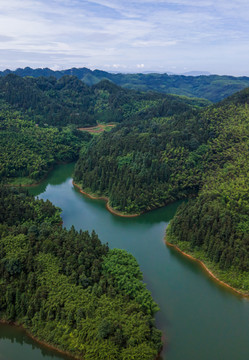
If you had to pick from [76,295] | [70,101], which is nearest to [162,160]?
[76,295]

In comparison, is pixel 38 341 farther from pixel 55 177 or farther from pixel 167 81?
pixel 167 81

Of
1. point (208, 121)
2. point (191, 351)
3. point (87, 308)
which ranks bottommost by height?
point (191, 351)

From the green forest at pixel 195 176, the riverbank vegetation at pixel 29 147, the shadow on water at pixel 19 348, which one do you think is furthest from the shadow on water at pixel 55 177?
the shadow on water at pixel 19 348

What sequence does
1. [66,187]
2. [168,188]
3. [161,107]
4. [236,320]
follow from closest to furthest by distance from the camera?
[236,320] < [168,188] < [66,187] < [161,107]

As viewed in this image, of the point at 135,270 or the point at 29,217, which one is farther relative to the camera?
the point at 29,217

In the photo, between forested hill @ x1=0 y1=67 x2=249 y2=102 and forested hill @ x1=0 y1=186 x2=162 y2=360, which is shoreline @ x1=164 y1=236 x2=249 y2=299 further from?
forested hill @ x1=0 y1=67 x2=249 y2=102

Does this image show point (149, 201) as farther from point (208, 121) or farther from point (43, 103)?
point (43, 103)

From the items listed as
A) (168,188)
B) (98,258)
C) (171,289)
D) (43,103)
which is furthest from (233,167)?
(43,103)

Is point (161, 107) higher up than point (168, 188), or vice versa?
point (161, 107)

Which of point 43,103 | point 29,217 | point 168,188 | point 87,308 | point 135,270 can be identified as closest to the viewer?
point 87,308
